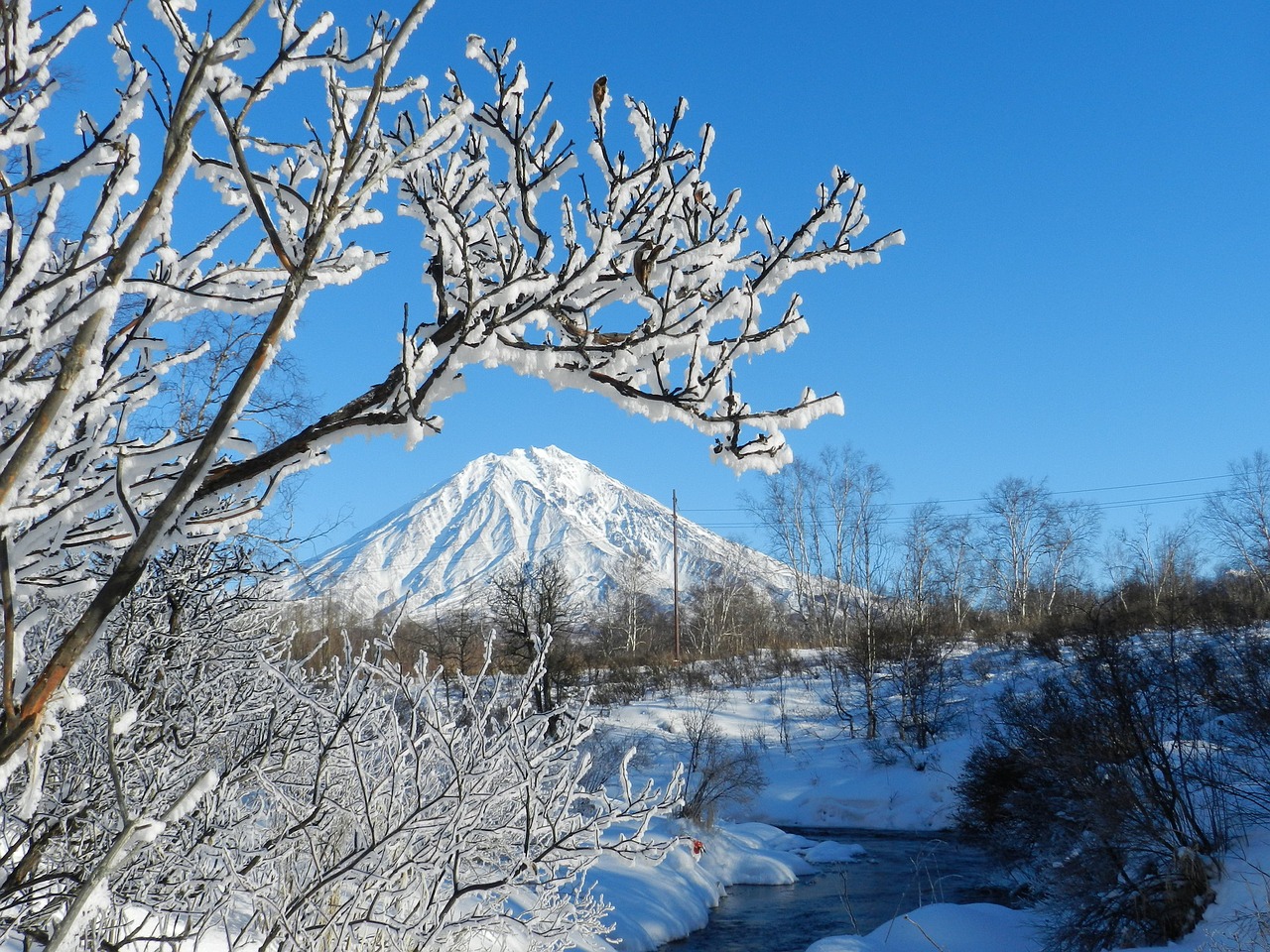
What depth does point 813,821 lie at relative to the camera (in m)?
20.9

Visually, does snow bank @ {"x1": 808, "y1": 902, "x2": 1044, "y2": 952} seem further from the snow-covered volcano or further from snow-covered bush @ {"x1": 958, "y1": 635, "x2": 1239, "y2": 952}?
the snow-covered volcano

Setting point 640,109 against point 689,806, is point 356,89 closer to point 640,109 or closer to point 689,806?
point 640,109

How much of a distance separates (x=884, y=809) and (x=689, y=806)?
6686 millimetres

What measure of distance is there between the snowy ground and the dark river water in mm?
427

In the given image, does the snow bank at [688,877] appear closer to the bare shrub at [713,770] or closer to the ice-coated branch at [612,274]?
the bare shrub at [713,770]

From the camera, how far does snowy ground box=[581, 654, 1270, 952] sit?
8477 millimetres

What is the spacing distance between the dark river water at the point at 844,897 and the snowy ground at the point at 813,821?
0.43 metres

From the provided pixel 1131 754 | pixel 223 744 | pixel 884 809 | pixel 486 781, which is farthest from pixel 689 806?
pixel 486 781

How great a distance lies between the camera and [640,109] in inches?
77.0

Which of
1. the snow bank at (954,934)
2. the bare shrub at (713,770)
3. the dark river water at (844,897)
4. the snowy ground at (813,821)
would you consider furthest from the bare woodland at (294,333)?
the bare shrub at (713,770)

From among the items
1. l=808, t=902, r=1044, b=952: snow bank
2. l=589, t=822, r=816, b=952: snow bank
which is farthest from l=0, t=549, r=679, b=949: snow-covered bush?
l=808, t=902, r=1044, b=952: snow bank

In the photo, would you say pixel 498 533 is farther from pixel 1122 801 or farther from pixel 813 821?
pixel 1122 801

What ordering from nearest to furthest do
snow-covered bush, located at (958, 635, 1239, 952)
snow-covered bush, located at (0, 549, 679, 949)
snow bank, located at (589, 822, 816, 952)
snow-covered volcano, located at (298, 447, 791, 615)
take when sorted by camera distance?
snow-covered bush, located at (0, 549, 679, 949) → snow-covered bush, located at (958, 635, 1239, 952) → snow bank, located at (589, 822, 816, 952) → snow-covered volcano, located at (298, 447, 791, 615)

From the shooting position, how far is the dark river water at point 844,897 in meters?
11.4
